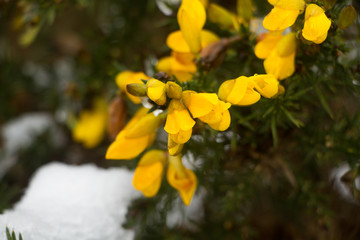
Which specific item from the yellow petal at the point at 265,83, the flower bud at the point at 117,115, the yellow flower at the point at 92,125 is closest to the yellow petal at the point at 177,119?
the yellow petal at the point at 265,83

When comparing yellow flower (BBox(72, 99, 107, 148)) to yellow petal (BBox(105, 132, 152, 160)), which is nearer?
yellow petal (BBox(105, 132, 152, 160))

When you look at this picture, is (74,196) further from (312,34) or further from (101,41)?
(312,34)

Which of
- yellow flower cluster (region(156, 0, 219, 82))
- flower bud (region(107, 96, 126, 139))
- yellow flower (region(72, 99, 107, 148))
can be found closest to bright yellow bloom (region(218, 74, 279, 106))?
yellow flower cluster (region(156, 0, 219, 82))

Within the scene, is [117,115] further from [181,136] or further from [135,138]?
[181,136]

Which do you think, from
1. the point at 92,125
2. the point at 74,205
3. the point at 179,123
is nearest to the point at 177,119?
the point at 179,123

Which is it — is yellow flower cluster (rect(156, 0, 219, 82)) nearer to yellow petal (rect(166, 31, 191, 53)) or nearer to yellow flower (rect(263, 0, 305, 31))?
yellow petal (rect(166, 31, 191, 53))

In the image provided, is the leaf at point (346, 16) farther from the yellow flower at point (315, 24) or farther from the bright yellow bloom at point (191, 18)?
the bright yellow bloom at point (191, 18)
